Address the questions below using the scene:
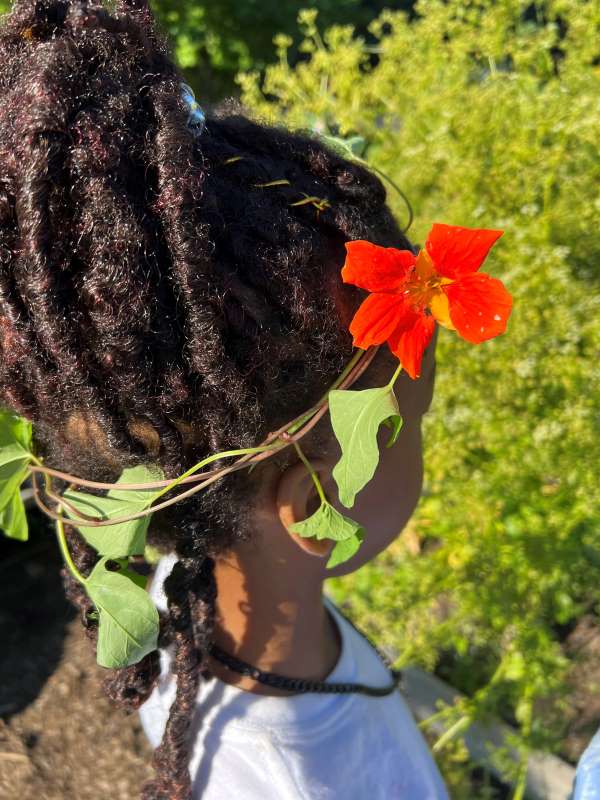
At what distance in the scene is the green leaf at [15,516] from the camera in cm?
86

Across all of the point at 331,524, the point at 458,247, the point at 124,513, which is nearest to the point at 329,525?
the point at 331,524

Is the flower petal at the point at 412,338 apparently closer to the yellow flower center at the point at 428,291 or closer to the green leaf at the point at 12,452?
the yellow flower center at the point at 428,291

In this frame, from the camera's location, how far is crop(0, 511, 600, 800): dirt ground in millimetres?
2051

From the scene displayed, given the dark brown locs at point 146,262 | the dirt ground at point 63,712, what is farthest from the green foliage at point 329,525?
the dirt ground at point 63,712

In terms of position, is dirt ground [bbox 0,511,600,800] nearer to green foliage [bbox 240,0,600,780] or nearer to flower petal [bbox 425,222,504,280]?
green foliage [bbox 240,0,600,780]

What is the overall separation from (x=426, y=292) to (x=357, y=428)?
0.16m

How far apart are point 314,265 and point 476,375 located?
99 centimetres

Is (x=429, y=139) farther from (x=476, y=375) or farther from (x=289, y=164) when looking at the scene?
(x=289, y=164)

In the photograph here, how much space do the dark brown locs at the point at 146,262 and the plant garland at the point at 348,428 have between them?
1.5 inches

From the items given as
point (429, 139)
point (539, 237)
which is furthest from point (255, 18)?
point (539, 237)

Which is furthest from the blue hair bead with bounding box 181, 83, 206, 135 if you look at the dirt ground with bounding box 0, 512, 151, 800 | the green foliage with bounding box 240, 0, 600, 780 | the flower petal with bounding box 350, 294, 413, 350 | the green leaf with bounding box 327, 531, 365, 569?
the dirt ground with bounding box 0, 512, 151, 800

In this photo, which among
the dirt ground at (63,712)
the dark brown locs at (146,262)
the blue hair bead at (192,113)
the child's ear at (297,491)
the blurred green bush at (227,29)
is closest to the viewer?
the dark brown locs at (146,262)

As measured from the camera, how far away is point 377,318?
2.12 ft

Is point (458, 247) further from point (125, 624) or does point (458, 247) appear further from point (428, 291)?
point (125, 624)
